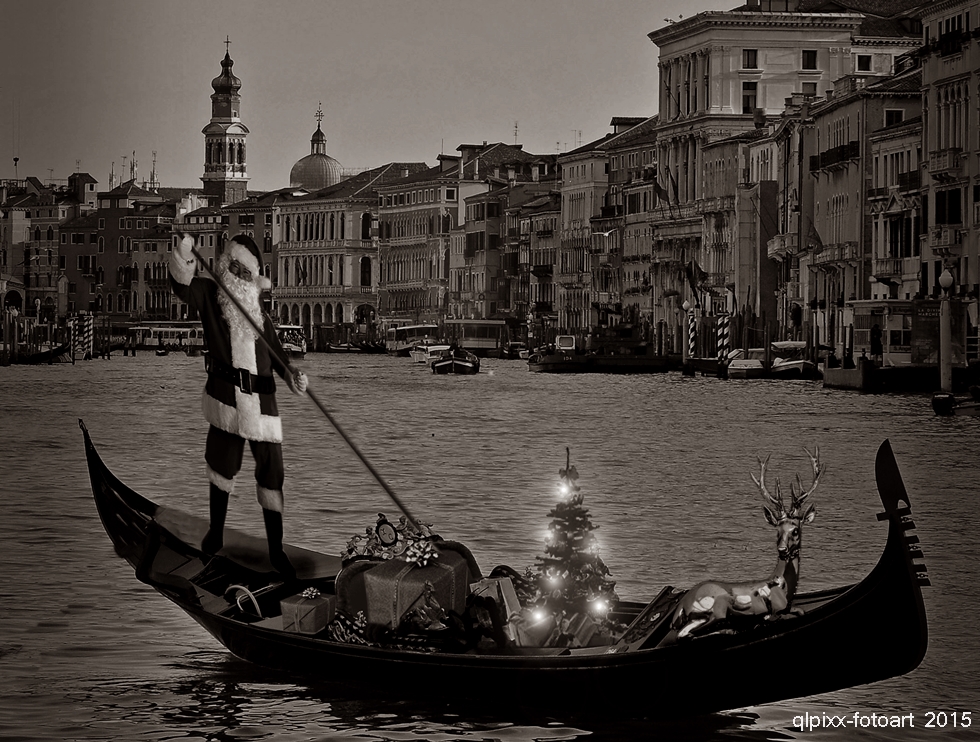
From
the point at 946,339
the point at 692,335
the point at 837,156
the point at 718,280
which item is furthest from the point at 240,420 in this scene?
the point at 718,280

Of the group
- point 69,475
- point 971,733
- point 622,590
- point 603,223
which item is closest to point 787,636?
point 971,733

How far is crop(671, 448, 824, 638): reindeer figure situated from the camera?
682 cm

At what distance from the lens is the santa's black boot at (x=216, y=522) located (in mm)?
8266

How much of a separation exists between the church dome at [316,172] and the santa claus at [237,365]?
125492 millimetres

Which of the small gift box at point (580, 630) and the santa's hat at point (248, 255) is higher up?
the santa's hat at point (248, 255)

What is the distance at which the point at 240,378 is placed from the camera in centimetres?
791

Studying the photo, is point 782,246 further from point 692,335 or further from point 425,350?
point 425,350

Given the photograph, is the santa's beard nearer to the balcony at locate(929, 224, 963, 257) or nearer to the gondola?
the gondola

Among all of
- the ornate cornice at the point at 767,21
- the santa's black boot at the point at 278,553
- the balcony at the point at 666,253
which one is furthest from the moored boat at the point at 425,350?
the santa's black boot at the point at 278,553

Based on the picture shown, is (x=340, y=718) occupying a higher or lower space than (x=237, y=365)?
lower

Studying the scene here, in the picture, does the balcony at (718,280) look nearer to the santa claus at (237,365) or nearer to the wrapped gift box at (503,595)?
the santa claus at (237,365)

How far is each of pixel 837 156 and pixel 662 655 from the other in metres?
47.1

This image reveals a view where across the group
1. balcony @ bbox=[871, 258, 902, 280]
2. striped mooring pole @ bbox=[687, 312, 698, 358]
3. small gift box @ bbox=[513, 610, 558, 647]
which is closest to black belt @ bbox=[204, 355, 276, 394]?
small gift box @ bbox=[513, 610, 558, 647]

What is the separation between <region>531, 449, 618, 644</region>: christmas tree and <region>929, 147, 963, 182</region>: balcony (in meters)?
34.6
